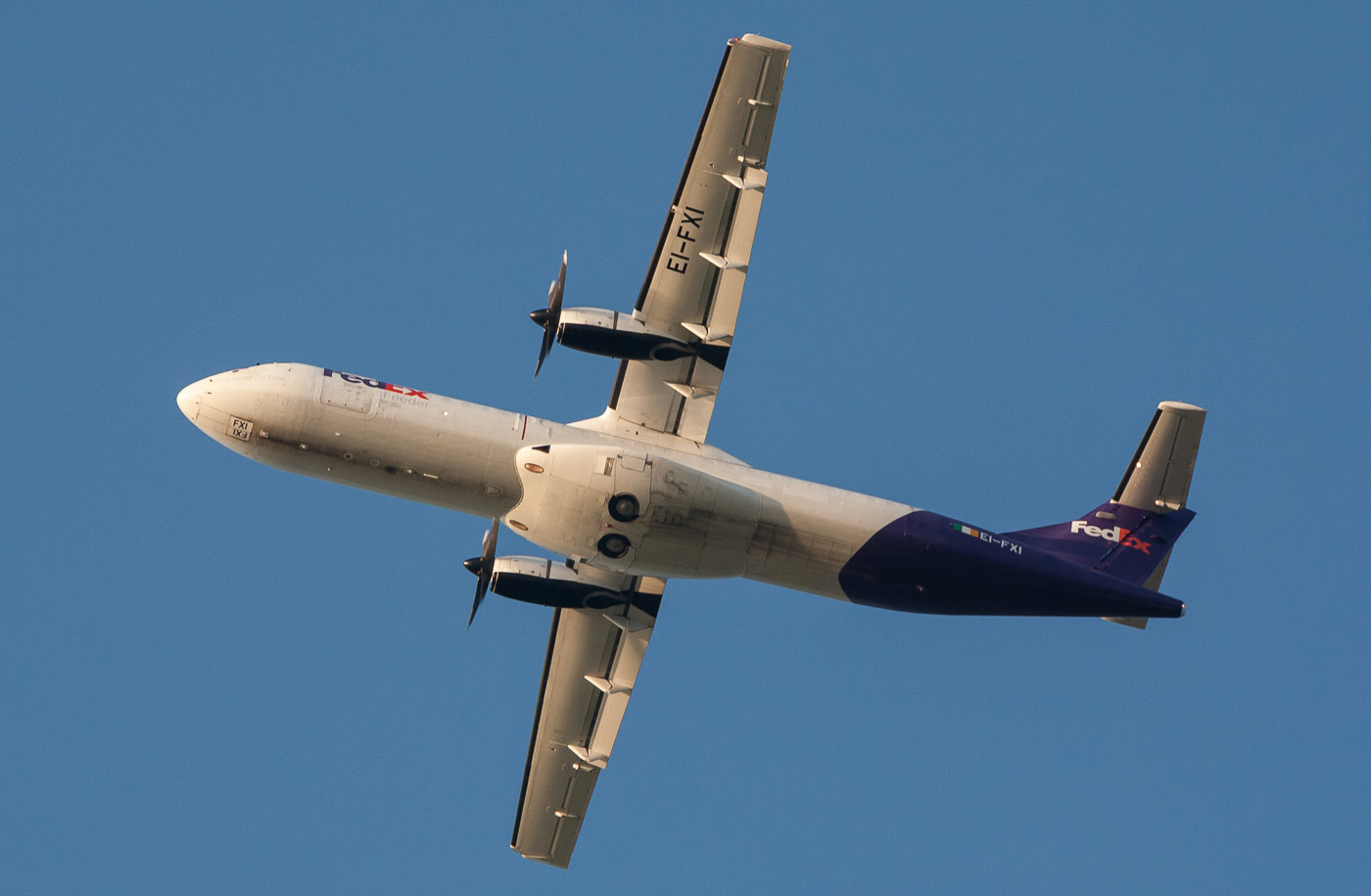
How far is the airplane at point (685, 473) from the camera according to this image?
30.5 metres

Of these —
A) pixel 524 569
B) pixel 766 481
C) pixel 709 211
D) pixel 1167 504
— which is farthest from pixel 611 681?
pixel 1167 504

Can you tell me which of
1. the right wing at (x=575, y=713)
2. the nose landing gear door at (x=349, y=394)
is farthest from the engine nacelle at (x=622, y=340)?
the right wing at (x=575, y=713)

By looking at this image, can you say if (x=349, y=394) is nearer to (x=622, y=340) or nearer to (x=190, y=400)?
(x=190, y=400)

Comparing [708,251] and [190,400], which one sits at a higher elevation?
[708,251]

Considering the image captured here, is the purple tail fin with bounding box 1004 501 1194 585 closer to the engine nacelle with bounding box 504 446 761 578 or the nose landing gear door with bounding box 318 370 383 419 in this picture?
the engine nacelle with bounding box 504 446 761 578

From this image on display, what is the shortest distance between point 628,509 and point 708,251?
6.12 meters

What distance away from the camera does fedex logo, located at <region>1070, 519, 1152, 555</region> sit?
112 feet

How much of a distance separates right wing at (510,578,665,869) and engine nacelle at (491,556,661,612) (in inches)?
22.2

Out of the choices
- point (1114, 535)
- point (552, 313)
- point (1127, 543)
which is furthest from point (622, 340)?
point (1127, 543)

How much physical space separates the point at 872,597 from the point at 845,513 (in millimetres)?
2203

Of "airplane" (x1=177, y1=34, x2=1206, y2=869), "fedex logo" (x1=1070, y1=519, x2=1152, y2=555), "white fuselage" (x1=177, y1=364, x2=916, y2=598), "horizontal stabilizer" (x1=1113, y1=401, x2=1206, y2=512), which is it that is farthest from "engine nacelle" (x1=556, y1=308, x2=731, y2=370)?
"horizontal stabilizer" (x1=1113, y1=401, x2=1206, y2=512)

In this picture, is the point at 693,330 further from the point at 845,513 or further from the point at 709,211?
the point at 845,513

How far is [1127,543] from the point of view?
112 feet

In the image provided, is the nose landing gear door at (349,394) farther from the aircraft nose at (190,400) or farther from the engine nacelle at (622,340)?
the engine nacelle at (622,340)
